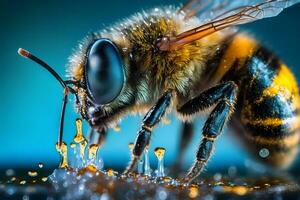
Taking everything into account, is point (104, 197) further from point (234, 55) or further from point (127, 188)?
point (234, 55)

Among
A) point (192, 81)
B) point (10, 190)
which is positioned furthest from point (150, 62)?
point (10, 190)

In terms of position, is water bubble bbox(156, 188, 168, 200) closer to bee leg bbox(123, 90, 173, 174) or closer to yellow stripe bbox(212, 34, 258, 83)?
bee leg bbox(123, 90, 173, 174)

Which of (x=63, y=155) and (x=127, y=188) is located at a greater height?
(x=63, y=155)

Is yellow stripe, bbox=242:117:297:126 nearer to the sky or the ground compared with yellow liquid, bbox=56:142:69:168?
nearer to the sky

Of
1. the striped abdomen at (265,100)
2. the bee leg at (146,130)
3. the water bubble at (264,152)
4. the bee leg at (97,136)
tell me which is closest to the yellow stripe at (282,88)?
the striped abdomen at (265,100)

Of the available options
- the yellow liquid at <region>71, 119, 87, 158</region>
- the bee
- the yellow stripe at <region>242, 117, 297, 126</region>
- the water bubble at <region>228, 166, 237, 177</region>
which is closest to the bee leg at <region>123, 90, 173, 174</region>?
the bee

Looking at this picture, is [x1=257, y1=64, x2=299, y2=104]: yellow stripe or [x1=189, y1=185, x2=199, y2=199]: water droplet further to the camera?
[x1=257, y1=64, x2=299, y2=104]: yellow stripe

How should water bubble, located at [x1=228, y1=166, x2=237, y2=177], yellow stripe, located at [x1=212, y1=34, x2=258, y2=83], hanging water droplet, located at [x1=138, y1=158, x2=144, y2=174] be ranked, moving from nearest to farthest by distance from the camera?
hanging water droplet, located at [x1=138, y1=158, x2=144, y2=174] → yellow stripe, located at [x1=212, y1=34, x2=258, y2=83] → water bubble, located at [x1=228, y1=166, x2=237, y2=177]

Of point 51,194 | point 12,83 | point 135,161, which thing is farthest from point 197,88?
point 12,83
